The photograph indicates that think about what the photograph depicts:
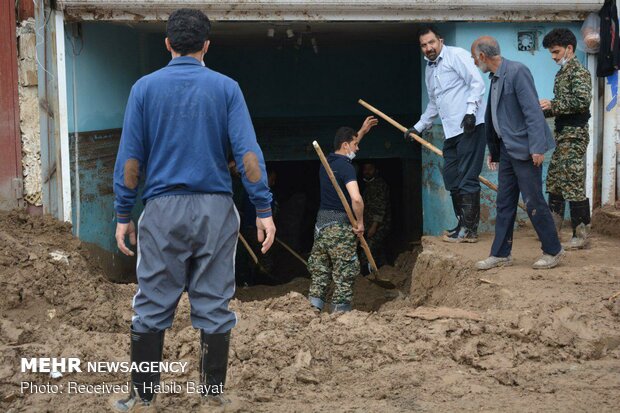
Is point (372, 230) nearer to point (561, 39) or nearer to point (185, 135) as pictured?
point (561, 39)

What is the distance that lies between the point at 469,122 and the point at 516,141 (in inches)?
53.6

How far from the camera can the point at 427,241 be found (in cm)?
877

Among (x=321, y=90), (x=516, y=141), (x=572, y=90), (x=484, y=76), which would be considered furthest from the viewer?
(x=321, y=90)

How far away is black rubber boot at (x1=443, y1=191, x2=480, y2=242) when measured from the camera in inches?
332

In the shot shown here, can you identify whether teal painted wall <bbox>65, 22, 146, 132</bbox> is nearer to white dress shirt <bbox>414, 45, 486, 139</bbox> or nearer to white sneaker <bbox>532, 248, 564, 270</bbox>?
white dress shirt <bbox>414, 45, 486, 139</bbox>

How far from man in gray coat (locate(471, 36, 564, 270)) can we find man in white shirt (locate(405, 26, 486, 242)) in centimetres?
115

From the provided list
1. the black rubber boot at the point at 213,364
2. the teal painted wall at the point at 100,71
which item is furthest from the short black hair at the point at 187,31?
the teal painted wall at the point at 100,71

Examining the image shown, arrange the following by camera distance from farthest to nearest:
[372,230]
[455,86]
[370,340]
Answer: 1. [372,230]
2. [455,86]
3. [370,340]

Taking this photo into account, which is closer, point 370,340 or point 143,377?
point 143,377

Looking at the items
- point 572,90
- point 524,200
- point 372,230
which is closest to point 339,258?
point 524,200

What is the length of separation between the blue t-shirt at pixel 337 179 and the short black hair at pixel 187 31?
3.64 metres

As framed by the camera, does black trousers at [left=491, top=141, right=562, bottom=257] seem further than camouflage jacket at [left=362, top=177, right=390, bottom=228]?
No

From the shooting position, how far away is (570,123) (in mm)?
7980

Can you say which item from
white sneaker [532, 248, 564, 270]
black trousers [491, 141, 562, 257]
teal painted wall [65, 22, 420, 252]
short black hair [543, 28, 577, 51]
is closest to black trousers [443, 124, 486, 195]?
short black hair [543, 28, 577, 51]
